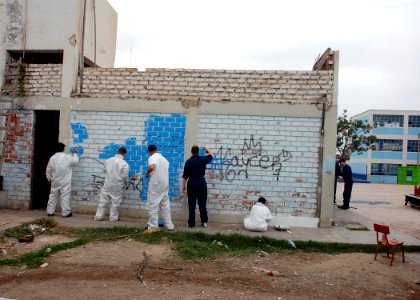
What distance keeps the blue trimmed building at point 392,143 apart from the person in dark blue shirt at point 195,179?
45.5 metres

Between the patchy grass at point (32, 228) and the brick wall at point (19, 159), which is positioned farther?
the brick wall at point (19, 159)

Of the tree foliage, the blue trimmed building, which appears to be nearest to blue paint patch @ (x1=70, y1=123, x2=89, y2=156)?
the tree foliage

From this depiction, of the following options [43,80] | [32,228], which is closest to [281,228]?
[32,228]

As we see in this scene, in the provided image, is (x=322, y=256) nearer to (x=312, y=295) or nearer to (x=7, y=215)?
(x=312, y=295)

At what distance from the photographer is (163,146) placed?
873 cm

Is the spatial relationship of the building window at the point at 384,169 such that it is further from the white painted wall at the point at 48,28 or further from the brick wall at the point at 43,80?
the brick wall at the point at 43,80

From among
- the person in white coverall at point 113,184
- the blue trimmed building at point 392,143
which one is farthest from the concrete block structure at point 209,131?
the blue trimmed building at point 392,143

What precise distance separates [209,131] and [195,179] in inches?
54.6

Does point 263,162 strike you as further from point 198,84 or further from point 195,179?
point 198,84

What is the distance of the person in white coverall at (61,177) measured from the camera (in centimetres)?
848

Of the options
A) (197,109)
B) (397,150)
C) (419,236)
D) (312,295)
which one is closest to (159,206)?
(197,109)

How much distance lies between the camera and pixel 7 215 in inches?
336

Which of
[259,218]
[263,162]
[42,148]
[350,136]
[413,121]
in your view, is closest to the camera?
[259,218]

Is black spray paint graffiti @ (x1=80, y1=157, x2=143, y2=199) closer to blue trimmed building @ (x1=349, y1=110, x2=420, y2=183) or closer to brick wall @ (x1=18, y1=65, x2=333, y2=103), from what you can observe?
brick wall @ (x1=18, y1=65, x2=333, y2=103)
